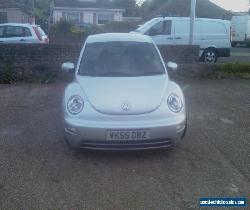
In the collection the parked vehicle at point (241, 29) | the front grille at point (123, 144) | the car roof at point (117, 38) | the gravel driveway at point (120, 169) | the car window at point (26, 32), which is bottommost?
the parked vehicle at point (241, 29)

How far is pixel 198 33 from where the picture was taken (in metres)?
17.6

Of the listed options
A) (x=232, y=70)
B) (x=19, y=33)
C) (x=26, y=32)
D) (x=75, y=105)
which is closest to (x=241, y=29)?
(x=26, y=32)

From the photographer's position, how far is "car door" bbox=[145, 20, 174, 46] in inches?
669

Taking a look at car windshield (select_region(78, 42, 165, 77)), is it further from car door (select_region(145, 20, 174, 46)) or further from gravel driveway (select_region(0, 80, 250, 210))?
car door (select_region(145, 20, 174, 46))

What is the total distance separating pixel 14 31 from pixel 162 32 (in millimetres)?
5868

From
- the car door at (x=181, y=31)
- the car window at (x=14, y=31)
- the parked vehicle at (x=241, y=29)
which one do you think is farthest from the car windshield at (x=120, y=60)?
the parked vehicle at (x=241, y=29)

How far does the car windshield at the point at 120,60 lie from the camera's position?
655cm

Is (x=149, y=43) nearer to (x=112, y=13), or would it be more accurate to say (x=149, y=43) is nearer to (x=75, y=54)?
(x=75, y=54)

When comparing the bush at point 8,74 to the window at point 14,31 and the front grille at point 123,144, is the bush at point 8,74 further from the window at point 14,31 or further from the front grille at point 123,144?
the front grille at point 123,144

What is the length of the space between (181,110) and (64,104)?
1612 mm

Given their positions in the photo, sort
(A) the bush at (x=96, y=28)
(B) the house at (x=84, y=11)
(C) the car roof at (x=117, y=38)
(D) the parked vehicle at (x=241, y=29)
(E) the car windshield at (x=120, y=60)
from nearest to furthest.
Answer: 1. (E) the car windshield at (x=120, y=60)
2. (C) the car roof at (x=117, y=38)
3. (A) the bush at (x=96, y=28)
4. (D) the parked vehicle at (x=241, y=29)
5. (B) the house at (x=84, y=11)

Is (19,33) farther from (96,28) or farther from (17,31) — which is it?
(96,28)

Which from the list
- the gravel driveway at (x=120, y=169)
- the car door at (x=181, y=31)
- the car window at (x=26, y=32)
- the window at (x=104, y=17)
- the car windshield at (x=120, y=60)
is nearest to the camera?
the gravel driveway at (x=120, y=169)

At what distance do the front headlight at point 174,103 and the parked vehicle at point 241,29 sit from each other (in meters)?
A: 31.3
